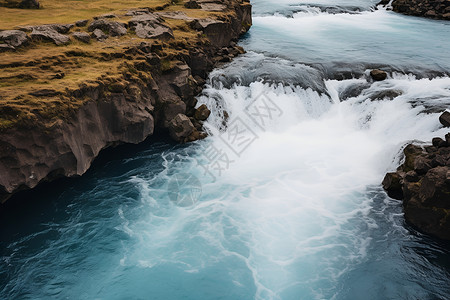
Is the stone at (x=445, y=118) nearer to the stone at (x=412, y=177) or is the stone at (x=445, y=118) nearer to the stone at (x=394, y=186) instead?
the stone at (x=394, y=186)

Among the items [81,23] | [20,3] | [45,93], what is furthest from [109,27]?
[20,3]

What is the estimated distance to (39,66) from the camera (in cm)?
1227

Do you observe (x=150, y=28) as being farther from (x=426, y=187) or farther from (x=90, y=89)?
(x=426, y=187)

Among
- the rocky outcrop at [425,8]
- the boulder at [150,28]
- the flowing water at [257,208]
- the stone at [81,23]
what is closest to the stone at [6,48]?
the stone at [81,23]

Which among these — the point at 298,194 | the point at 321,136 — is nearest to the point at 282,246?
the point at 298,194

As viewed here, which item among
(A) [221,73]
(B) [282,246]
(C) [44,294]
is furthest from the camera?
(A) [221,73]

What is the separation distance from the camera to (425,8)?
125 ft

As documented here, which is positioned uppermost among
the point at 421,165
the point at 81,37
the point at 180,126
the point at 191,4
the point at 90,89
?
the point at 191,4

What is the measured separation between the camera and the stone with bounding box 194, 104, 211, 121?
17.1 metres

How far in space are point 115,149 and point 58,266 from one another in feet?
22.1

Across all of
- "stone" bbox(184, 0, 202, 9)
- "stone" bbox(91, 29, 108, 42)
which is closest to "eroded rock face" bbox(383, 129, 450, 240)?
"stone" bbox(91, 29, 108, 42)

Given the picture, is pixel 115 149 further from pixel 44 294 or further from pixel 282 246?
pixel 282 246

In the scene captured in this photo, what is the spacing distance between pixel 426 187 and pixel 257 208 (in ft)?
18.4

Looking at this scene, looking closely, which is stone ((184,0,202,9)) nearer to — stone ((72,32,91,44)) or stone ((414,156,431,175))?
stone ((72,32,91,44))
